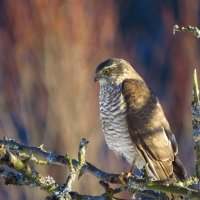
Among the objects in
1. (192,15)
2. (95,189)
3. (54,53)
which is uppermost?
(192,15)

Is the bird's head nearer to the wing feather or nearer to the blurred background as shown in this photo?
the wing feather

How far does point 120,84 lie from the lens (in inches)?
153

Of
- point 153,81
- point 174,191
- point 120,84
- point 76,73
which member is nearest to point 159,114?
point 120,84

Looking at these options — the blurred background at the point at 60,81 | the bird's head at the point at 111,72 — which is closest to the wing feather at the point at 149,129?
the bird's head at the point at 111,72

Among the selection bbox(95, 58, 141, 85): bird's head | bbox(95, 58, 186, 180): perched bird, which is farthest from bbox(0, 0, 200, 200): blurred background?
bbox(95, 58, 186, 180): perched bird

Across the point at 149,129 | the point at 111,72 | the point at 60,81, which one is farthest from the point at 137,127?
the point at 60,81

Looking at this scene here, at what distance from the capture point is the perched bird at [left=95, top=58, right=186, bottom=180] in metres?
3.52

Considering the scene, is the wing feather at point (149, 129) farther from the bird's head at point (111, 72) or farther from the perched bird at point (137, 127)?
the bird's head at point (111, 72)

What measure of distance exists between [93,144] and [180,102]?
130cm

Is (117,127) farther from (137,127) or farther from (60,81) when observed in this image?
(60,81)

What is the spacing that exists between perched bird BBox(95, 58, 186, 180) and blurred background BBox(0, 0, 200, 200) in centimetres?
175

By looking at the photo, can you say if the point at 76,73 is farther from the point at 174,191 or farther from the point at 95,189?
the point at 174,191

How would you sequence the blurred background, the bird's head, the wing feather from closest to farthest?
the wing feather
the bird's head
the blurred background

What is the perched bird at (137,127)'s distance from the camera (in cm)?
352
